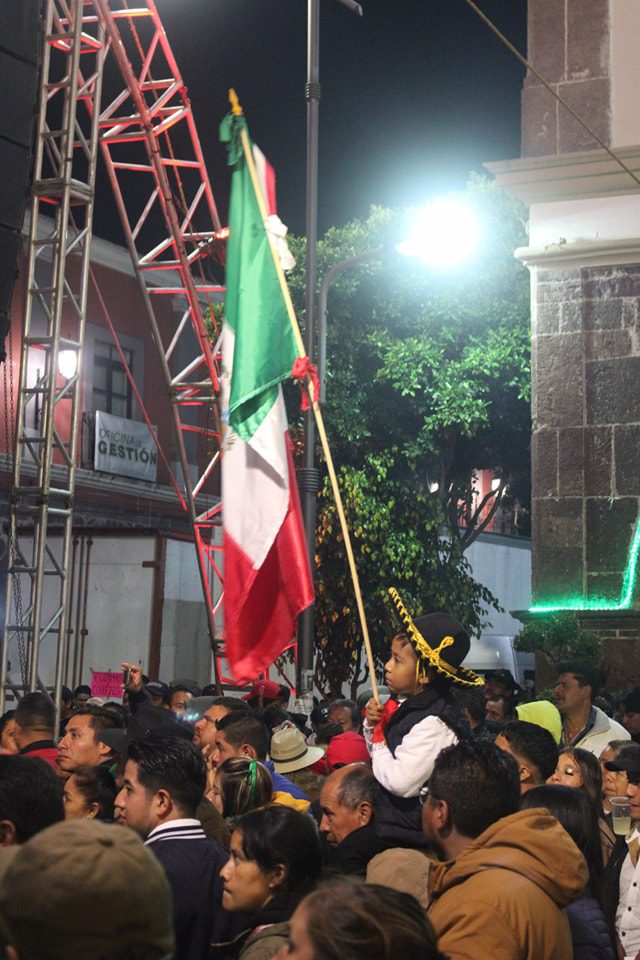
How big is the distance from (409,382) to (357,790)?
18001mm

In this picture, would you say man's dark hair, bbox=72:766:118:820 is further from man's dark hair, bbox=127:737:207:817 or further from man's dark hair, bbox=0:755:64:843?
man's dark hair, bbox=0:755:64:843

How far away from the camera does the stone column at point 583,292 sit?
536 inches

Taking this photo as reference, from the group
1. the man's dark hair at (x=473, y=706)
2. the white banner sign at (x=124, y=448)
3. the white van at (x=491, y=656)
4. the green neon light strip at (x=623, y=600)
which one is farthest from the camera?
the white van at (x=491, y=656)

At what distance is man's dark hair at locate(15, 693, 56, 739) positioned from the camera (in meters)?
7.54

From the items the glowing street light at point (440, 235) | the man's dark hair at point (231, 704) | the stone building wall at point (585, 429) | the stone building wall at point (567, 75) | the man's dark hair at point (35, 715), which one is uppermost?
the stone building wall at point (567, 75)

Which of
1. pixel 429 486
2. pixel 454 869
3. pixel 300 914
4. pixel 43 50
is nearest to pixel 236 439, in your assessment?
pixel 454 869

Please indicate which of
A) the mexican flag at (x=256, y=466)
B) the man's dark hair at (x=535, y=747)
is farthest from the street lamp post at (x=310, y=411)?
the man's dark hair at (x=535, y=747)

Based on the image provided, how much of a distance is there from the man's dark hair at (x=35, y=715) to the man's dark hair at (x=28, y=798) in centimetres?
Answer: 367

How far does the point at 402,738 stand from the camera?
5.10 m

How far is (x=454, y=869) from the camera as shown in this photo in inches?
136

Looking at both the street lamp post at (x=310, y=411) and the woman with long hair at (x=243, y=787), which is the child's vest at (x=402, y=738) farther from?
the street lamp post at (x=310, y=411)

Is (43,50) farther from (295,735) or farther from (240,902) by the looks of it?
(240,902)

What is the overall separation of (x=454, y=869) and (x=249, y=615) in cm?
382

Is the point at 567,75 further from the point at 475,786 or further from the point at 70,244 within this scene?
the point at 475,786
